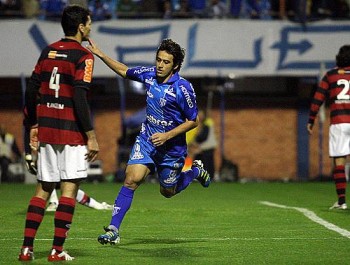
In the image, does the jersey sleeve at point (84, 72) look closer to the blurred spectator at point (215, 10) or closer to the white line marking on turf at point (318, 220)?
the white line marking on turf at point (318, 220)

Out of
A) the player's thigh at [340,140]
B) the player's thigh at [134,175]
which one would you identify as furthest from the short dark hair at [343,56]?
the player's thigh at [134,175]

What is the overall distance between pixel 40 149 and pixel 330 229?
14.5ft

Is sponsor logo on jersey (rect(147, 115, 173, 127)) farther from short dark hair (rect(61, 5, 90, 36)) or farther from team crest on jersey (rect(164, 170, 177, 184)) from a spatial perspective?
short dark hair (rect(61, 5, 90, 36))

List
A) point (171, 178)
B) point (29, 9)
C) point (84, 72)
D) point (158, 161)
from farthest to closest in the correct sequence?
1. point (29, 9)
2. point (171, 178)
3. point (158, 161)
4. point (84, 72)

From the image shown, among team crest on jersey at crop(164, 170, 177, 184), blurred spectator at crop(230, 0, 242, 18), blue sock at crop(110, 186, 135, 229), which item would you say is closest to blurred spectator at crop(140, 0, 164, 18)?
blurred spectator at crop(230, 0, 242, 18)

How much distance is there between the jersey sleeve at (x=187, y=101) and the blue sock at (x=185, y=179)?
3.47 feet

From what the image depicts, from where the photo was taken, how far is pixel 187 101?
10.3 metres

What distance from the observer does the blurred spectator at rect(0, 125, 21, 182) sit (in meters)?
26.2

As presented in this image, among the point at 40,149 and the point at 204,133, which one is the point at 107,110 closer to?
the point at 204,133

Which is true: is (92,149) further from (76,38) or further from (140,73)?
(140,73)

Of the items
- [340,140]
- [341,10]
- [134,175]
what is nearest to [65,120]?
[134,175]

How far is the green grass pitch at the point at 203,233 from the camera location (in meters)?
9.39

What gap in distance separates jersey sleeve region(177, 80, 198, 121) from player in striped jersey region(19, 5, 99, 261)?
1.73m

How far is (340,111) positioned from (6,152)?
1320 cm
